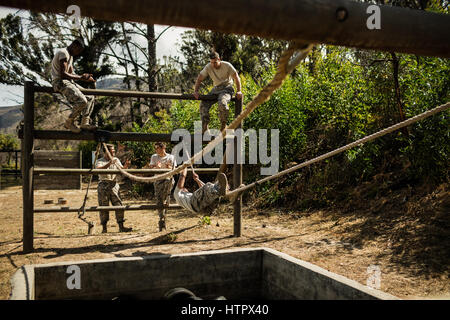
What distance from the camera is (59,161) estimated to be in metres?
16.3

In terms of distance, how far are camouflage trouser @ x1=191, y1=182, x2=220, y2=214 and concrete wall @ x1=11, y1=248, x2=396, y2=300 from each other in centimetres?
103

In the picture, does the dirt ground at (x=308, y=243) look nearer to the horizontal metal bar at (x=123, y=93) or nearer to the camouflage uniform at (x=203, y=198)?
the camouflage uniform at (x=203, y=198)

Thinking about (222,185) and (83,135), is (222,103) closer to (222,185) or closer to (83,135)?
(222,185)

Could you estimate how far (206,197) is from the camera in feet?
13.9

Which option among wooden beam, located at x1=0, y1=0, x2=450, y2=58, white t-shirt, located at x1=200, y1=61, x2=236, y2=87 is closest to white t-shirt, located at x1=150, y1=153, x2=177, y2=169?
white t-shirt, located at x1=200, y1=61, x2=236, y2=87

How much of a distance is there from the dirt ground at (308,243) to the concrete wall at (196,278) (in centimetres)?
75

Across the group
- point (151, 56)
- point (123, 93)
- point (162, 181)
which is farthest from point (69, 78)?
point (151, 56)

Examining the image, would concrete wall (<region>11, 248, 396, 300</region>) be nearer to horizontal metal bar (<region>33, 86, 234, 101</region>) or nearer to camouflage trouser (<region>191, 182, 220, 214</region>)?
camouflage trouser (<region>191, 182, 220, 214</region>)

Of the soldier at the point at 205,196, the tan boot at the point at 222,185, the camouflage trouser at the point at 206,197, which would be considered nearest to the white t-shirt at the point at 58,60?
the soldier at the point at 205,196

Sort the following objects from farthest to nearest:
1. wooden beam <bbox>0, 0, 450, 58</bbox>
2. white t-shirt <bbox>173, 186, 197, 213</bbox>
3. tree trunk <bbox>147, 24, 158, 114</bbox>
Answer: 1. tree trunk <bbox>147, 24, 158, 114</bbox>
2. white t-shirt <bbox>173, 186, 197, 213</bbox>
3. wooden beam <bbox>0, 0, 450, 58</bbox>

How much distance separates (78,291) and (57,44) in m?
20.0

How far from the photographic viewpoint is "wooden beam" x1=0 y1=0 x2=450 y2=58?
44.6 inches

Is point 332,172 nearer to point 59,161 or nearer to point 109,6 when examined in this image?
point 109,6
